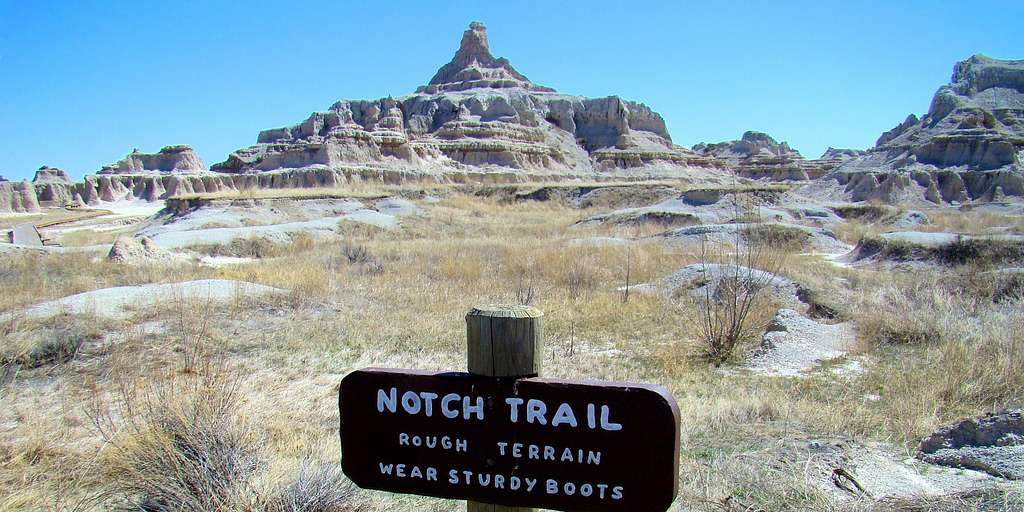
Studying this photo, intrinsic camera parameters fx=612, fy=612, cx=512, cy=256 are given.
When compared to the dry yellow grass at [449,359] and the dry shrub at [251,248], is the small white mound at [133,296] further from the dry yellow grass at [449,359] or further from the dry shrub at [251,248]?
the dry shrub at [251,248]

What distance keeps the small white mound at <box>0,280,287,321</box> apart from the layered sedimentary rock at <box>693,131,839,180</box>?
7498 cm

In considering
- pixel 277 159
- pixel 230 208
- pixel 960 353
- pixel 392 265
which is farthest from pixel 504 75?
pixel 960 353

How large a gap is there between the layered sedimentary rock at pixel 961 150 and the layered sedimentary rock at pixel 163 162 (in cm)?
7133

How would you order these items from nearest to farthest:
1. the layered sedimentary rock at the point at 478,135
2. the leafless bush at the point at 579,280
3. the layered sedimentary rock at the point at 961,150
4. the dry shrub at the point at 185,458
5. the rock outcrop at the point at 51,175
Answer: the dry shrub at the point at 185,458 → the leafless bush at the point at 579,280 → the layered sedimentary rock at the point at 961,150 → the layered sedimentary rock at the point at 478,135 → the rock outcrop at the point at 51,175

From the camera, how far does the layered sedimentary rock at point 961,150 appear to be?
38594 millimetres

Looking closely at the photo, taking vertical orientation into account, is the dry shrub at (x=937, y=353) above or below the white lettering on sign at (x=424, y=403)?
below

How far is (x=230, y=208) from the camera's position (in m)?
28.1

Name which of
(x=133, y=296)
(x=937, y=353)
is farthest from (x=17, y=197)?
(x=937, y=353)

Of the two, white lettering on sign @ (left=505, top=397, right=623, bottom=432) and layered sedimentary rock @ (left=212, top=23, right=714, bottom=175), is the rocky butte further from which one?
white lettering on sign @ (left=505, top=397, right=623, bottom=432)

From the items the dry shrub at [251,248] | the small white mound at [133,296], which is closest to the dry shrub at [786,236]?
the small white mound at [133,296]

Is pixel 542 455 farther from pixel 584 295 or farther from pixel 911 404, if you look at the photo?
pixel 584 295

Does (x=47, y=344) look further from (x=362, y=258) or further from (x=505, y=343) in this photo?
(x=362, y=258)

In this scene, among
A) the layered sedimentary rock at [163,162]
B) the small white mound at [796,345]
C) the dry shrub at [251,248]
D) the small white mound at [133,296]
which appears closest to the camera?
the small white mound at [796,345]

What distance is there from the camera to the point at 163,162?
251ft
